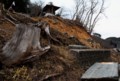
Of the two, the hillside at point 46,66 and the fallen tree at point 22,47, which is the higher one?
the fallen tree at point 22,47

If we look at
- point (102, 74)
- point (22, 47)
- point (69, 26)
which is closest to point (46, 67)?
point (22, 47)

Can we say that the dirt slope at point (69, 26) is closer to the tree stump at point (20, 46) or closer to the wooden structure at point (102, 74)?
the wooden structure at point (102, 74)

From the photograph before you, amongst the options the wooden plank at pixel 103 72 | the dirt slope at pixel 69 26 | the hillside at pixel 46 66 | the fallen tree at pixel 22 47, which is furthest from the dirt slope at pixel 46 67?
the dirt slope at pixel 69 26

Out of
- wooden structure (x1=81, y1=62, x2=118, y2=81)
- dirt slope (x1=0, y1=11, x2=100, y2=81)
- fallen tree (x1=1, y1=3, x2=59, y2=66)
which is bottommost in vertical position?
wooden structure (x1=81, y1=62, x2=118, y2=81)

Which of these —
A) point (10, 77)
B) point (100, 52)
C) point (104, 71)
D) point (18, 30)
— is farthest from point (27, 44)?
point (100, 52)

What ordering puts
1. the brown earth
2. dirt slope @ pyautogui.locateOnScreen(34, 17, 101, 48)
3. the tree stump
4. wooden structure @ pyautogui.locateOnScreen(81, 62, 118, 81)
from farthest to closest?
dirt slope @ pyautogui.locateOnScreen(34, 17, 101, 48)
wooden structure @ pyautogui.locateOnScreen(81, 62, 118, 81)
the tree stump
the brown earth

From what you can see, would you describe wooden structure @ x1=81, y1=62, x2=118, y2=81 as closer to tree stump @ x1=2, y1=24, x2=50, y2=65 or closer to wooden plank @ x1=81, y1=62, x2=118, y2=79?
wooden plank @ x1=81, y1=62, x2=118, y2=79

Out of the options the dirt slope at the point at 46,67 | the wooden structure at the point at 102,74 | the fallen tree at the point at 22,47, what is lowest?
the wooden structure at the point at 102,74

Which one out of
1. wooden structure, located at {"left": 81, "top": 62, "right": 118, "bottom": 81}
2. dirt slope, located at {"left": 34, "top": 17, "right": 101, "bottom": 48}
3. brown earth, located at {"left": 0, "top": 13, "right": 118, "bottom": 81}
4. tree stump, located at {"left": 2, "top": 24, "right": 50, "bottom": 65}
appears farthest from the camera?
dirt slope, located at {"left": 34, "top": 17, "right": 101, "bottom": 48}

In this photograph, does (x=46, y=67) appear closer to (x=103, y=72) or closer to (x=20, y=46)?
(x=20, y=46)

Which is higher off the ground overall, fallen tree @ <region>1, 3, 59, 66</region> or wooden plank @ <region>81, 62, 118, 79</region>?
fallen tree @ <region>1, 3, 59, 66</region>

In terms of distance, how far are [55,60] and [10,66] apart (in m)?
1.39

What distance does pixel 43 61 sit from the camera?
614 centimetres

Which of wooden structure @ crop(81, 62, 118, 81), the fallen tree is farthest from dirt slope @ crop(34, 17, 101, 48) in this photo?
the fallen tree
